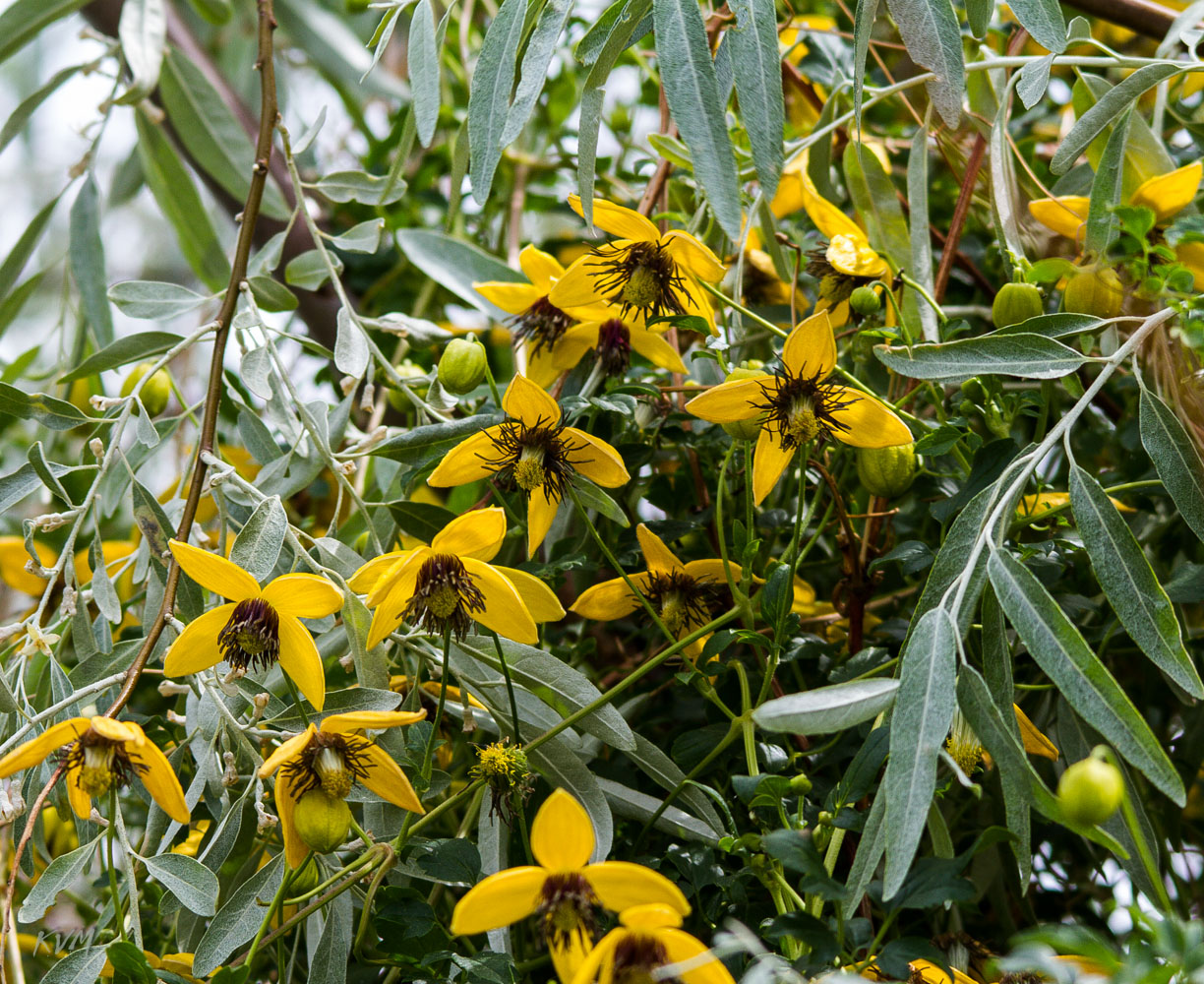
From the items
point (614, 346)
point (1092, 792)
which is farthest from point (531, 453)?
point (1092, 792)

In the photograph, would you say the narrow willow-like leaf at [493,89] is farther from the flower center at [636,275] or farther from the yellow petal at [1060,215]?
the yellow petal at [1060,215]

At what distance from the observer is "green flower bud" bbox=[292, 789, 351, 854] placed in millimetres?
507

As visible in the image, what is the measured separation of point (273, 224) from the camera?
3.76 ft

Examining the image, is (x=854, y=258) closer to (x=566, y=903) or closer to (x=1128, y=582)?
(x=1128, y=582)

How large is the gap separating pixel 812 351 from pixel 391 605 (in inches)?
10.5

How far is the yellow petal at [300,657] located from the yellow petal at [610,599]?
17 centimetres

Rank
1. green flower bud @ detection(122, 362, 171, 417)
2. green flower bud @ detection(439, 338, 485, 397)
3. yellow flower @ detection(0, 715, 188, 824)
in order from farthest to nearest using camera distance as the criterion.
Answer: green flower bud @ detection(122, 362, 171, 417)
green flower bud @ detection(439, 338, 485, 397)
yellow flower @ detection(0, 715, 188, 824)

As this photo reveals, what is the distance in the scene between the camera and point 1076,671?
47cm

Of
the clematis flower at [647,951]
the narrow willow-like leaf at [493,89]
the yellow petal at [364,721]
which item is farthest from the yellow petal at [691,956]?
the narrow willow-like leaf at [493,89]

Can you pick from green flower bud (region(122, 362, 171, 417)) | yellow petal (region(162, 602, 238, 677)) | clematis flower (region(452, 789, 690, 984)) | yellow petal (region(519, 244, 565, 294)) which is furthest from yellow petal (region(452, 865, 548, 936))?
green flower bud (region(122, 362, 171, 417))

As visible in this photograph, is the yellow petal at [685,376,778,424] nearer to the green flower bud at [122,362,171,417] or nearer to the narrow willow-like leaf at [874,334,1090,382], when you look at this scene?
the narrow willow-like leaf at [874,334,1090,382]

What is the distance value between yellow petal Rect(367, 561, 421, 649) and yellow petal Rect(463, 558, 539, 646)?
0.10ft

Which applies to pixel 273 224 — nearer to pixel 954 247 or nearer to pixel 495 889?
pixel 954 247

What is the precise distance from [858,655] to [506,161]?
27.9 inches
